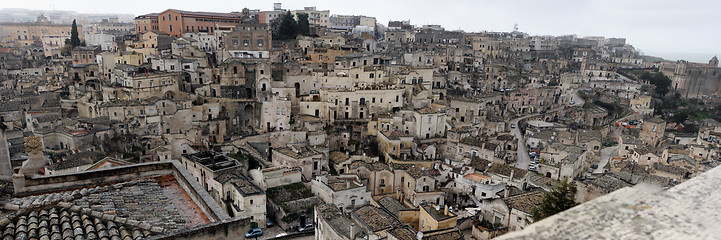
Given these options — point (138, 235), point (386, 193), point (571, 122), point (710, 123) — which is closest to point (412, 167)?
point (386, 193)

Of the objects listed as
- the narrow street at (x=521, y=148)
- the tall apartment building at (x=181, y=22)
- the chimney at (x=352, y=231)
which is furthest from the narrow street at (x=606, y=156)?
the tall apartment building at (x=181, y=22)

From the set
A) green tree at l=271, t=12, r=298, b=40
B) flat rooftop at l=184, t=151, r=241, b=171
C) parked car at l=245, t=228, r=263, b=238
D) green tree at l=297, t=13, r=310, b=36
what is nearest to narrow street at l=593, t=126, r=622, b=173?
parked car at l=245, t=228, r=263, b=238

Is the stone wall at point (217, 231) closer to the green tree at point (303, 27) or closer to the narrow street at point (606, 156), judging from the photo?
the narrow street at point (606, 156)

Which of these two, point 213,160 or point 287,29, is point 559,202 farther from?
point 287,29

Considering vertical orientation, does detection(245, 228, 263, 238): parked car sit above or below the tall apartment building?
below

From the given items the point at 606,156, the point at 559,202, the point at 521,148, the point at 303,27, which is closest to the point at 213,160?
the point at 559,202

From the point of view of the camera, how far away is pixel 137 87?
93.0 ft

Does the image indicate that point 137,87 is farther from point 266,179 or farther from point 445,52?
point 445,52

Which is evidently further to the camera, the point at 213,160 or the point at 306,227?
the point at 213,160

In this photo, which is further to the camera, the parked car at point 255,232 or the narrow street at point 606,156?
the narrow street at point 606,156

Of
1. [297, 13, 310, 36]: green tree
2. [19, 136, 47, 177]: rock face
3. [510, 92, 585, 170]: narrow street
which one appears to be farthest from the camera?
[297, 13, 310, 36]: green tree

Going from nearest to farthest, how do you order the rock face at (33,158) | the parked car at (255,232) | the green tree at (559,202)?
the rock face at (33,158) < the green tree at (559,202) < the parked car at (255,232)

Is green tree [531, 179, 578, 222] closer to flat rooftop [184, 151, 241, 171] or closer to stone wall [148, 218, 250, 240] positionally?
stone wall [148, 218, 250, 240]

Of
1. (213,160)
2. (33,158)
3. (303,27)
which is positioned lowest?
(213,160)
